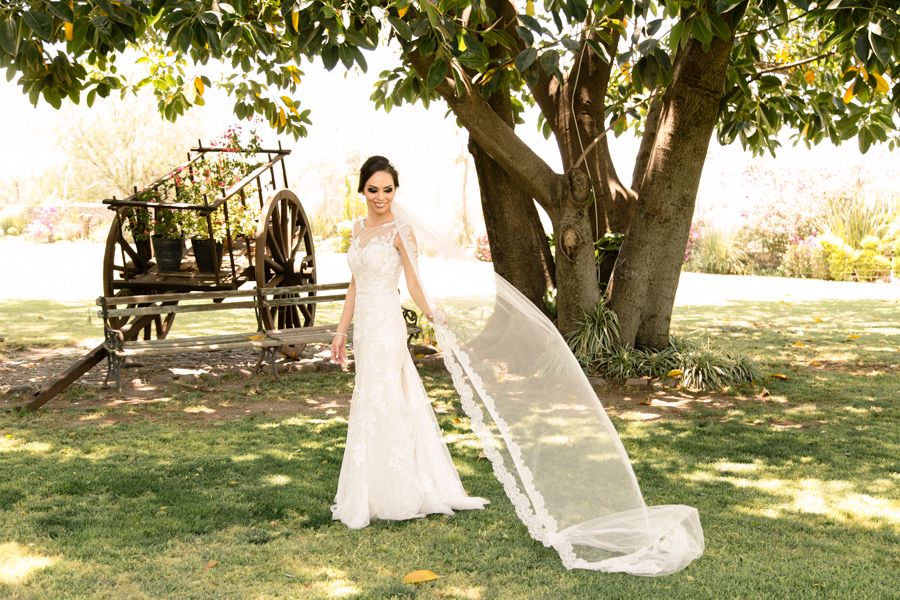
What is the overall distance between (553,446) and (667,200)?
378 centimetres

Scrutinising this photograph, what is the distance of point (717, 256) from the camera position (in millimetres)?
19531

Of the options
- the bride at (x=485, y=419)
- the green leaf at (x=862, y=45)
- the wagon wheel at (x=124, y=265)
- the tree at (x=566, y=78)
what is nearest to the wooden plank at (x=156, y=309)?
the wagon wheel at (x=124, y=265)

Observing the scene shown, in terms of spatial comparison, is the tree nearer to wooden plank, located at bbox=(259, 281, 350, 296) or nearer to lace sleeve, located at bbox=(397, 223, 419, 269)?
lace sleeve, located at bbox=(397, 223, 419, 269)

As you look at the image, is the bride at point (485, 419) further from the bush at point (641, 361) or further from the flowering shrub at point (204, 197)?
the flowering shrub at point (204, 197)

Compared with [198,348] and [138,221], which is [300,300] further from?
[138,221]

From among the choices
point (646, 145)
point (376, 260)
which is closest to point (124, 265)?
point (376, 260)

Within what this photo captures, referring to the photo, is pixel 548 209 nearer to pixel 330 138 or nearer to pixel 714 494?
pixel 714 494

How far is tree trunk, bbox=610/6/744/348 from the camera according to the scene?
22.7ft

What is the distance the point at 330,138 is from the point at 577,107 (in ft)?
100

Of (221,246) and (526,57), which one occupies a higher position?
(526,57)

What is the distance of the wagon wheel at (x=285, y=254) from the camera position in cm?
833

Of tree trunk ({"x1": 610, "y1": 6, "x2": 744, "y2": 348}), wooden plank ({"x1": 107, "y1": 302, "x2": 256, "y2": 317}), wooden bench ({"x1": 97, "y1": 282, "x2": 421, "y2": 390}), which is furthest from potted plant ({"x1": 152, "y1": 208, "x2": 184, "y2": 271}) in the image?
tree trunk ({"x1": 610, "y1": 6, "x2": 744, "y2": 348})

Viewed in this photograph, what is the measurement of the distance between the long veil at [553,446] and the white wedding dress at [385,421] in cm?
29

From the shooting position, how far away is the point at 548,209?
24.7ft
